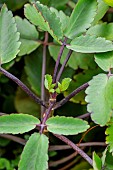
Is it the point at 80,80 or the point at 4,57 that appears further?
the point at 80,80

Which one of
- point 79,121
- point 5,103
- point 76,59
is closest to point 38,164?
point 79,121

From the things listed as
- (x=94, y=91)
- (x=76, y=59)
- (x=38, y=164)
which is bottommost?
(x=38, y=164)

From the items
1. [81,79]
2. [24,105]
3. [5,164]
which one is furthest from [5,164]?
[81,79]

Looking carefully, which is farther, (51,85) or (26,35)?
(26,35)

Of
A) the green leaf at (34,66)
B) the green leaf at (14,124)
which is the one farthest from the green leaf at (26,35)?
the green leaf at (14,124)

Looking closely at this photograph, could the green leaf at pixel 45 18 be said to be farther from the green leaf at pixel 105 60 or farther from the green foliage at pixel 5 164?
the green foliage at pixel 5 164

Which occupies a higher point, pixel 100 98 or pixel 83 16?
pixel 83 16

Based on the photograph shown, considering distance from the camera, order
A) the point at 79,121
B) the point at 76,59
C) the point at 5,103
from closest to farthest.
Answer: the point at 79,121
the point at 76,59
the point at 5,103

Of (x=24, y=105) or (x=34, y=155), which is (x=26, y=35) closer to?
(x=24, y=105)

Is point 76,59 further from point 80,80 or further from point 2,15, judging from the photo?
point 2,15
